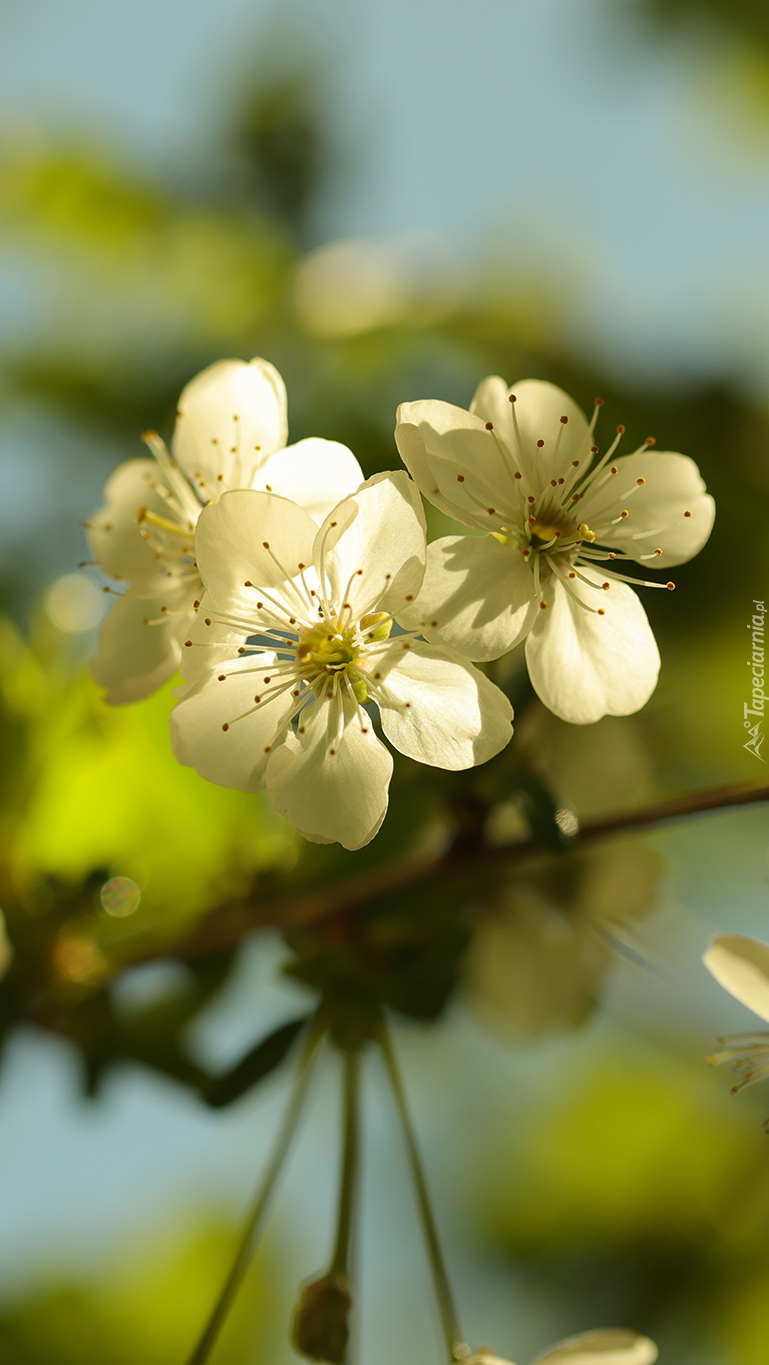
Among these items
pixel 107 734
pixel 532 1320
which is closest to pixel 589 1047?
pixel 532 1320

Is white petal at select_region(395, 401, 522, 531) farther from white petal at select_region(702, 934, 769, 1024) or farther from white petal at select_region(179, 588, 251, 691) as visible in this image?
white petal at select_region(702, 934, 769, 1024)

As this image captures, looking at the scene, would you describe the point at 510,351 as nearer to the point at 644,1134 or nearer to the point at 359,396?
the point at 359,396

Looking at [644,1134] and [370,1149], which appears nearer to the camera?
[370,1149]

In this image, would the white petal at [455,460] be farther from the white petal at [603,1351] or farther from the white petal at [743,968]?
the white petal at [603,1351]

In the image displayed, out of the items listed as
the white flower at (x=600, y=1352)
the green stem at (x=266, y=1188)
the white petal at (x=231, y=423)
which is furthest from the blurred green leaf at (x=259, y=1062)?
the white petal at (x=231, y=423)

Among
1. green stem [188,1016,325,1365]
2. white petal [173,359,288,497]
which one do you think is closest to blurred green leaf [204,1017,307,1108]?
green stem [188,1016,325,1365]

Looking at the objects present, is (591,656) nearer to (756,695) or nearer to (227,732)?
(227,732)

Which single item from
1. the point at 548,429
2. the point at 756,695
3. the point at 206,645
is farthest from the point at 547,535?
the point at 756,695
